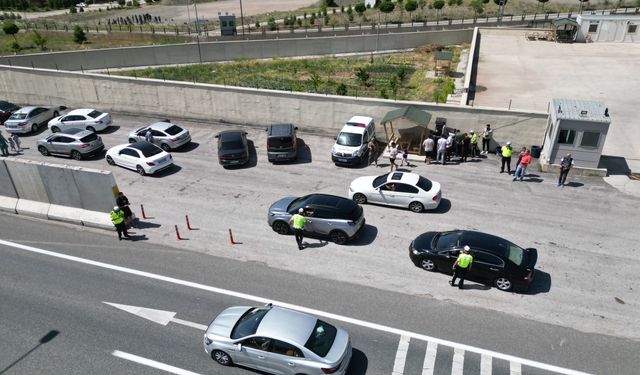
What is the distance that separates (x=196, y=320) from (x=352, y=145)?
12.8 metres

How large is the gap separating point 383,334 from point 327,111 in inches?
648

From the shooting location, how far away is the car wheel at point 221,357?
36.1 feet

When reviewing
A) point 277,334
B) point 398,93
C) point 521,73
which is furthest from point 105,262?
point 521,73

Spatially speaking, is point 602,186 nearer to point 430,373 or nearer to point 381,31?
point 430,373

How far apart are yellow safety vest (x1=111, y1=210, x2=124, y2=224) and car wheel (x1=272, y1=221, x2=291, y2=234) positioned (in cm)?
565

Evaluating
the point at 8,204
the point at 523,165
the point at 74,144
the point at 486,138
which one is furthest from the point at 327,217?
the point at 74,144

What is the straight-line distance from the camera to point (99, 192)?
1772 cm

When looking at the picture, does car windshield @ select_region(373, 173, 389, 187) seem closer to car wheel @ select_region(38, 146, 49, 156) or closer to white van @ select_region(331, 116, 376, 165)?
white van @ select_region(331, 116, 376, 165)

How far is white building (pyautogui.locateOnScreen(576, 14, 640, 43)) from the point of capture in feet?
143

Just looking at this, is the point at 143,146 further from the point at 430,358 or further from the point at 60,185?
the point at 430,358

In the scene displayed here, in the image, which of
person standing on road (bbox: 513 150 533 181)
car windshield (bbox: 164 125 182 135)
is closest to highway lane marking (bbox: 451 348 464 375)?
person standing on road (bbox: 513 150 533 181)

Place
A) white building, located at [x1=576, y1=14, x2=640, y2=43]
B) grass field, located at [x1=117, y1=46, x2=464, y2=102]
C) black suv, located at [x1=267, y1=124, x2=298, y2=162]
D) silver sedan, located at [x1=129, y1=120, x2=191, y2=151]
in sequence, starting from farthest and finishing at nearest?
white building, located at [x1=576, y1=14, x2=640, y2=43], grass field, located at [x1=117, y1=46, x2=464, y2=102], silver sedan, located at [x1=129, y1=120, x2=191, y2=151], black suv, located at [x1=267, y1=124, x2=298, y2=162]

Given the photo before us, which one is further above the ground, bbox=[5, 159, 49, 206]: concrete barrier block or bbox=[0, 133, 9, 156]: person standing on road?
bbox=[5, 159, 49, 206]: concrete barrier block

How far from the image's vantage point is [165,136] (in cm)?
2531
